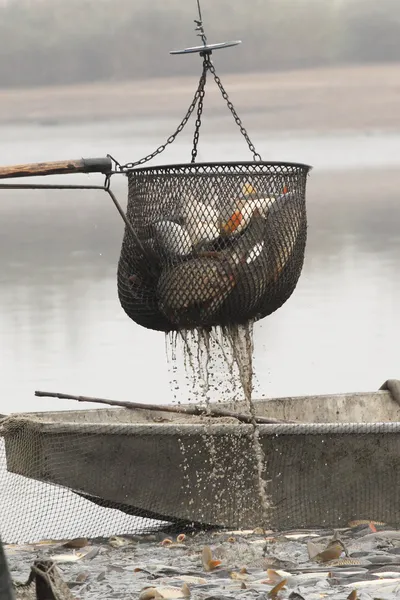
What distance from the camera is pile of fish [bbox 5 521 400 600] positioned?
6727 mm

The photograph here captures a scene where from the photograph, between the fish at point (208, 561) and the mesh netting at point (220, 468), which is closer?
the fish at point (208, 561)

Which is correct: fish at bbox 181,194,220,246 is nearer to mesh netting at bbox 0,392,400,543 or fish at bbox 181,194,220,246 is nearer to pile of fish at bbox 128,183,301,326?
pile of fish at bbox 128,183,301,326

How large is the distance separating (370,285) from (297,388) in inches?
487

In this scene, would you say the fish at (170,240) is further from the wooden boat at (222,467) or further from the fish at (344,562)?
the fish at (344,562)

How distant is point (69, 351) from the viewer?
18.7m

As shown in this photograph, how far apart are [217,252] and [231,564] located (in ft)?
5.10

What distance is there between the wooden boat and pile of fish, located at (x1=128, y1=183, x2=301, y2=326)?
1023 millimetres

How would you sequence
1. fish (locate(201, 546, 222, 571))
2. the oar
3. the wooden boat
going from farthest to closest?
the wooden boat, fish (locate(201, 546, 222, 571)), the oar

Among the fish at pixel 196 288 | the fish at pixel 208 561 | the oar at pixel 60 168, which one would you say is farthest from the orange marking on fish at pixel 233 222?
the fish at pixel 208 561

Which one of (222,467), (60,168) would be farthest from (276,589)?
(60,168)

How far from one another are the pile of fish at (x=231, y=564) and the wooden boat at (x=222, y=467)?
5.7 inches

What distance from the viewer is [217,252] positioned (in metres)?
7.41

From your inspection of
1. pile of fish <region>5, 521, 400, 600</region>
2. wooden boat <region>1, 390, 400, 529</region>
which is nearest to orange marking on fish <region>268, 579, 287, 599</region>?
pile of fish <region>5, 521, 400, 600</region>

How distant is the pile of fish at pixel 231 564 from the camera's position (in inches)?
265
